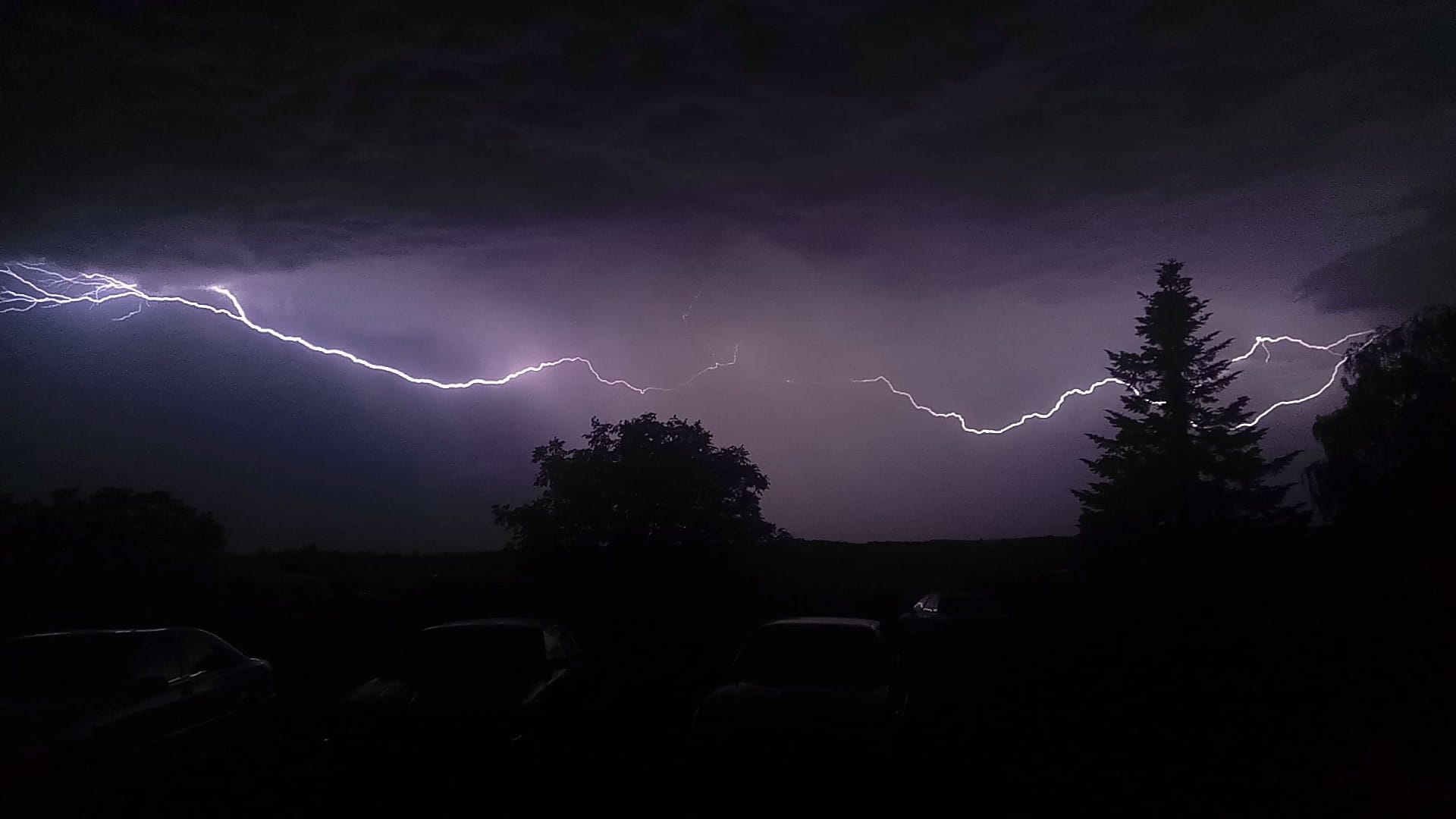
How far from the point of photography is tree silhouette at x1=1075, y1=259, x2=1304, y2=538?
29.7m

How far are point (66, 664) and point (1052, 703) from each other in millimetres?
11148

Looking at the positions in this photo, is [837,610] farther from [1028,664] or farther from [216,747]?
[216,747]

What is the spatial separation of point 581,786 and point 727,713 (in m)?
1.48

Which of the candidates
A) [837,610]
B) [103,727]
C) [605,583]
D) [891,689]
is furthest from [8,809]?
[837,610]

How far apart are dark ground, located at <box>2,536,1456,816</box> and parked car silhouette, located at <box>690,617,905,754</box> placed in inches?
6.1

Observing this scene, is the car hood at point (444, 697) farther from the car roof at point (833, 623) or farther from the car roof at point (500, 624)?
the car roof at point (833, 623)

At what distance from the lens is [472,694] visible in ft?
22.9

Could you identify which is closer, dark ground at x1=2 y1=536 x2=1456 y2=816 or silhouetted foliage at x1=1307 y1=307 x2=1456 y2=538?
dark ground at x1=2 y1=536 x2=1456 y2=816

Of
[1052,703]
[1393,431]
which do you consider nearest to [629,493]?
[1052,703]

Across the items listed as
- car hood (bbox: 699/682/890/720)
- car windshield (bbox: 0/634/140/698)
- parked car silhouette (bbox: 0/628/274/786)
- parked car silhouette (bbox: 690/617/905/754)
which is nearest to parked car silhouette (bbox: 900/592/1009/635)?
parked car silhouette (bbox: 690/617/905/754)

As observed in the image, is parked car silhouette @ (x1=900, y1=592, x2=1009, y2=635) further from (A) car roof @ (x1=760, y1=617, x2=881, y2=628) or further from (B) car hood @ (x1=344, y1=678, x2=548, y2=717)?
(B) car hood @ (x1=344, y1=678, x2=548, y2=717)

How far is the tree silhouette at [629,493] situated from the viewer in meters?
22.8

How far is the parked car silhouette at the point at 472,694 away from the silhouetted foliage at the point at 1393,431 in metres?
19.2

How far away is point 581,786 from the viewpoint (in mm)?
6793
